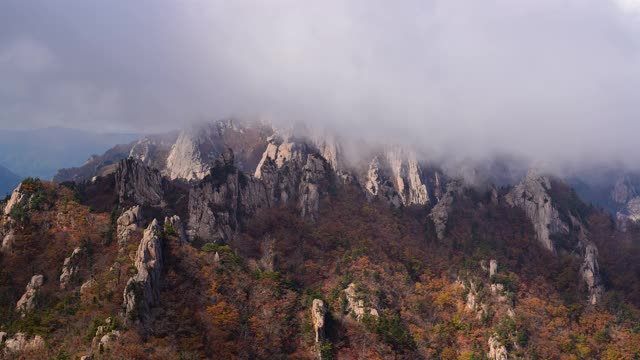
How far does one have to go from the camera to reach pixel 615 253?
149m

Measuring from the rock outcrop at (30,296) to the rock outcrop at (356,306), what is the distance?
57.1m

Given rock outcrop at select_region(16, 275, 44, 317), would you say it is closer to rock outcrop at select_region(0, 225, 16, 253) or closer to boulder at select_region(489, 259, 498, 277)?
rock outcrop at select_region(0, 225, 16, 253)

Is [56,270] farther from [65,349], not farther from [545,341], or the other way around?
[545,341]

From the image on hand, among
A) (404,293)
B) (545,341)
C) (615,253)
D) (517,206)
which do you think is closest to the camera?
(545,341)

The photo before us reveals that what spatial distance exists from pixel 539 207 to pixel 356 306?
265 feet

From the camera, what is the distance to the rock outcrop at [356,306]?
4065 inches

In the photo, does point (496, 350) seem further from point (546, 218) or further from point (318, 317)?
point (546, 218)

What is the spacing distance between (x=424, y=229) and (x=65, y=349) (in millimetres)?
110382

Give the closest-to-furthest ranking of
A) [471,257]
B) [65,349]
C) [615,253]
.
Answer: [65,349] → [471,257] → [615,253]

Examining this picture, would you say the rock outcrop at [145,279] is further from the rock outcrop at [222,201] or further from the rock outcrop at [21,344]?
the rock outcrop at [222,201]

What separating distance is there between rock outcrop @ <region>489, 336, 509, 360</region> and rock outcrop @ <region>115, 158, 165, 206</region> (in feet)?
268

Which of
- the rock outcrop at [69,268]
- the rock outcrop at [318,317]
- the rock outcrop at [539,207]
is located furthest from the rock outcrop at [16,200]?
the rock outcrop at [539,207]

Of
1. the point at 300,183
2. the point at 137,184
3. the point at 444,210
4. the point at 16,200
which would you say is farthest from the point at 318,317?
the point at 444,210

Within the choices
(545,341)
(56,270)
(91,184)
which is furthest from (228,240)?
(545,341)
